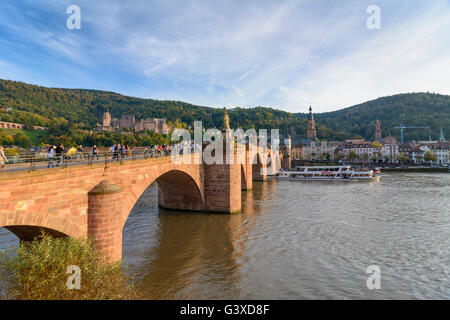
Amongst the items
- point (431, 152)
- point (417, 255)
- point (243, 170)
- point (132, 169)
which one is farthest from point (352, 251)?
point (431, 152)

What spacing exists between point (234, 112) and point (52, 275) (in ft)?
550

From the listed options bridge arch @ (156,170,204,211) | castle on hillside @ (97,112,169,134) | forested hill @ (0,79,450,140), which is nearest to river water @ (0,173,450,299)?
bridge arch @ (156,170,204,211)

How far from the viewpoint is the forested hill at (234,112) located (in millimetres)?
115250

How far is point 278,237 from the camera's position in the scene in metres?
16.8

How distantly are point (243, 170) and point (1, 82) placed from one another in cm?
11980

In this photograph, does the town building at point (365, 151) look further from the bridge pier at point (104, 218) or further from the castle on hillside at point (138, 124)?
the bridge pier at point (104, 218)

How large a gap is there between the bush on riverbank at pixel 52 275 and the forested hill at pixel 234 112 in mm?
99766

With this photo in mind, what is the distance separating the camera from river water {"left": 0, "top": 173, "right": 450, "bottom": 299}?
34.8ft

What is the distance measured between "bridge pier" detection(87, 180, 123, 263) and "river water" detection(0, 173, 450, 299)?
2.03 metres

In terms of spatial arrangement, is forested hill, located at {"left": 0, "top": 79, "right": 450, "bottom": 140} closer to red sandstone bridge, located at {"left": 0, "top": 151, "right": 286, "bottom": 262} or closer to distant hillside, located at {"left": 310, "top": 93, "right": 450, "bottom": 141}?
distant hillside, located at {"left": 310, "top": 93, "right": 450, "bottom": 141}

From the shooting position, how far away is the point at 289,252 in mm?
14312

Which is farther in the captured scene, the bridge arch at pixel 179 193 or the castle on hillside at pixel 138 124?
the castle on hillside at pixel 138 124

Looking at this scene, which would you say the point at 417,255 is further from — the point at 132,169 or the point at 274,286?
the point at 132,169

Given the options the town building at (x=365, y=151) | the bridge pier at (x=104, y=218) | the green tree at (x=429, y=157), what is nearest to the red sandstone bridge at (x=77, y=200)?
the bridge pier at (x=104, y=218)
